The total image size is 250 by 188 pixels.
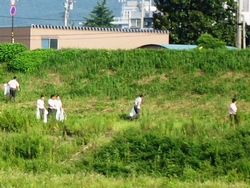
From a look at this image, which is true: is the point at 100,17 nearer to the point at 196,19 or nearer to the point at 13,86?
the point at 196,19

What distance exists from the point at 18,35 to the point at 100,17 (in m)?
45.3

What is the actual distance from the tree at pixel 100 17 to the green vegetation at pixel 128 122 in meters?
51.8

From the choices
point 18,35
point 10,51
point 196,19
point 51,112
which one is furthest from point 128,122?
point 196,19

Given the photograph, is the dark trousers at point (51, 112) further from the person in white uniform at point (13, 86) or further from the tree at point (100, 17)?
the tree at point (100, 17)


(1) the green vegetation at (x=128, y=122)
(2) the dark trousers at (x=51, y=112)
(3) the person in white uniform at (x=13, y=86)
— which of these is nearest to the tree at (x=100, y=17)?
(1) the green vegetation at (x=128, y=122)

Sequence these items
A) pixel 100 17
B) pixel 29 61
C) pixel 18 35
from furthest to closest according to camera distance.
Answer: pixel 100 17, pixel 18 35, pixel 29 61

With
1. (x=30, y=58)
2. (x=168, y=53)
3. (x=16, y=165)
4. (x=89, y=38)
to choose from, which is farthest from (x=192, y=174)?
(x=89, y=38)

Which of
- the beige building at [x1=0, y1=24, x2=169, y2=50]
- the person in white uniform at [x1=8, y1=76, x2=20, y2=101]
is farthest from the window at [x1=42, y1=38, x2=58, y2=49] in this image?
the person in white uniform at [x1=8, y1=76, x2=20, y2=101]

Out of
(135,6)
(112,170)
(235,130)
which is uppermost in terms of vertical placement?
(135,6)

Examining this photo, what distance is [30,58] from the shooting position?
4072 centimetres

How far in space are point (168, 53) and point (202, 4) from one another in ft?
59.8

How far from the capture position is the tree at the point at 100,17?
93125mm

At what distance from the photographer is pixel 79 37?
50.4m

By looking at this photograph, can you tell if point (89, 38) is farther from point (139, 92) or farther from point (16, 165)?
point (16, 165)
